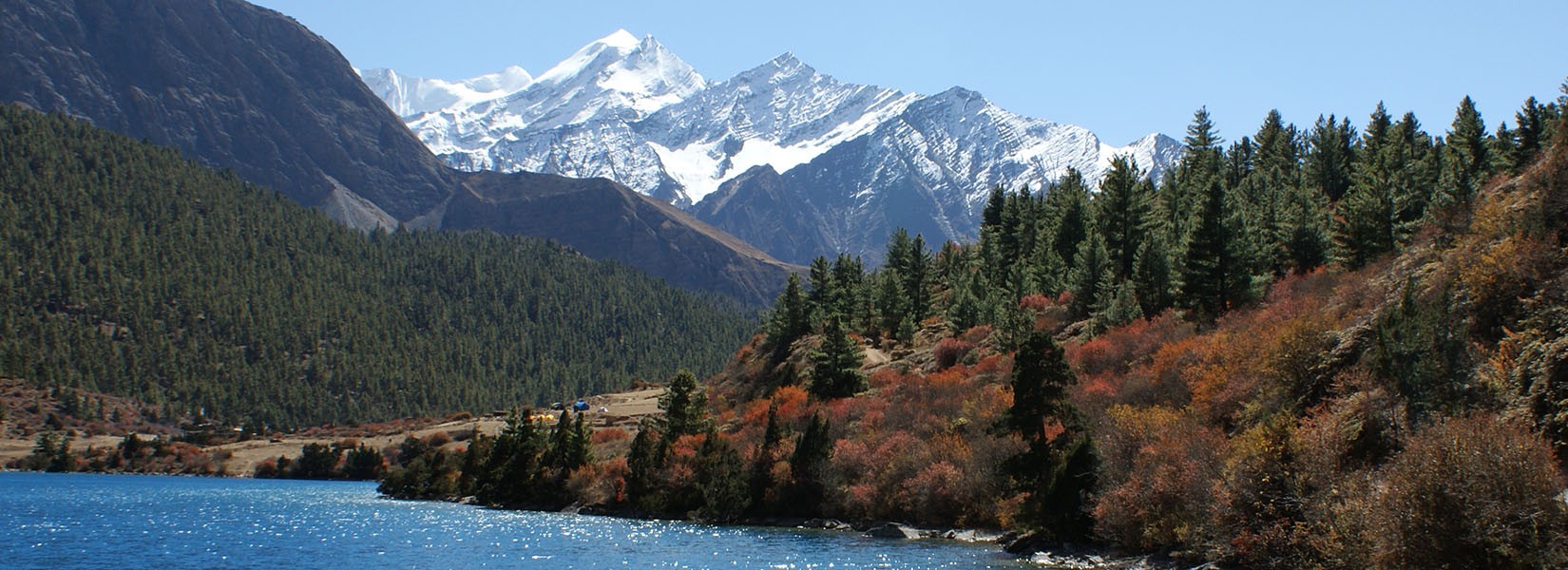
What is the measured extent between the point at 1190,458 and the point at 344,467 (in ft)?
476

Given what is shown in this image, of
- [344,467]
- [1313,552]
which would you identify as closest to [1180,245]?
[1313,552]

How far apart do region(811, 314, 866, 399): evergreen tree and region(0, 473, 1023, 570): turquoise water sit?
20802 mm

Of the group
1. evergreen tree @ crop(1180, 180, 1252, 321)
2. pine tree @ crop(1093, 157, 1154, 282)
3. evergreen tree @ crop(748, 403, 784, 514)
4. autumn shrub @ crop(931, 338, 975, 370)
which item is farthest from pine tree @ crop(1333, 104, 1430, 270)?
evergreen tree @ crop(748, 403, 784, 514)

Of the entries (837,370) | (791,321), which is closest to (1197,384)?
(837,370)

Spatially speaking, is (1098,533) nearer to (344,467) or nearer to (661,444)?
(661,444)

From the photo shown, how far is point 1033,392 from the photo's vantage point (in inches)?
2306

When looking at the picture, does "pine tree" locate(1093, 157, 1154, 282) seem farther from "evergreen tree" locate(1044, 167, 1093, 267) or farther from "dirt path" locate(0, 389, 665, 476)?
"dirt path" locate(0, 389, 665, 476)

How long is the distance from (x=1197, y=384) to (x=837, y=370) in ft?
134

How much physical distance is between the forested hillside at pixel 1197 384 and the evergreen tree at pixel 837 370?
197 mm

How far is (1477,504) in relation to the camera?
99.8 feet

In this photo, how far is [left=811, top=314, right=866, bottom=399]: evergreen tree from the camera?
9506cm

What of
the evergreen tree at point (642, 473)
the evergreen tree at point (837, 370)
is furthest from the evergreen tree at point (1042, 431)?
the evergreen tree at point (642, 473)

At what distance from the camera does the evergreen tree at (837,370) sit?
312ft

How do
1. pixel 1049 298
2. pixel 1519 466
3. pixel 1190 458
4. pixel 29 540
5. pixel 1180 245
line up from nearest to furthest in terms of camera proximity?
pixel 1519 466 < pixel 1190 458 < pixel 29 540 < pixel 1180 245 < pixel 1049 298
